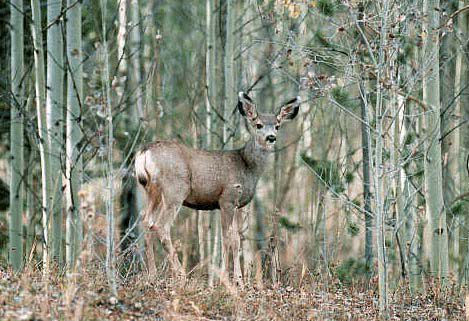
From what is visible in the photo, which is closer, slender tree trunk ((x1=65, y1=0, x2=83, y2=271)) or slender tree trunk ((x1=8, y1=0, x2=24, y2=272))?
slender tree trunk ((x1=65, y1=0, x2=83, y2=271))

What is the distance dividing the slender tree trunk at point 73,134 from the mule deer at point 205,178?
136 centimetres

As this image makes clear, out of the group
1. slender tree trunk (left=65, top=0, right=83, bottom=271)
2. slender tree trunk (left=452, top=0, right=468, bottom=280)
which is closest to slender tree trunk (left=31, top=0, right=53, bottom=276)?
slender tree trunk (left=65, top=0, right=83, bottom=271)

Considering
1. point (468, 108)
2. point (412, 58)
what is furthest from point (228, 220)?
point (468, 108)

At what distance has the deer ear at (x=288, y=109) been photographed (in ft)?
39.7

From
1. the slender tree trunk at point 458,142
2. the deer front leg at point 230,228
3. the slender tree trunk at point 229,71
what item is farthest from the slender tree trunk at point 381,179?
the slender tree trunk at point 458,142

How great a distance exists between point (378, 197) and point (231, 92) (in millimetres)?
5239

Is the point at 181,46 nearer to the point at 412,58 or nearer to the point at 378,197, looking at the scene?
the point at 412,58

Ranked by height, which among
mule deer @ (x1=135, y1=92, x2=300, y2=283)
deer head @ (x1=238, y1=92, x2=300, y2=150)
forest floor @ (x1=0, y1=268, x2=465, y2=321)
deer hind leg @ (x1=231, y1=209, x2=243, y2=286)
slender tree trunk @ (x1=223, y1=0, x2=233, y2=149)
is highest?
slender tree trunk @ (x1=223, y1=0, x2=233, y2=149)

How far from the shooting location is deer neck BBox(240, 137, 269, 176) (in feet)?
39.8

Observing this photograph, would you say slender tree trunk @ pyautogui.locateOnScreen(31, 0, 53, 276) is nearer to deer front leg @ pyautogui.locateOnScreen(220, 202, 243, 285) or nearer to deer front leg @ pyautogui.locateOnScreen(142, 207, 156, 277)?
→ deer front leg @ pyautogui.locateOnScreen(142, 207, 156, 277)

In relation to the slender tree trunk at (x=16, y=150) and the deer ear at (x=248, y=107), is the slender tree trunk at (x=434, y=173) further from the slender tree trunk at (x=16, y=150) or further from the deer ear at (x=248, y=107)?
the slender tree trunk at (x=16, y=150)

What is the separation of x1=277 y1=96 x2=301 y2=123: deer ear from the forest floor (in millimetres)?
2577

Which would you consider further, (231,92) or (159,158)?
(231,92)

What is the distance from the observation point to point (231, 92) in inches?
532
